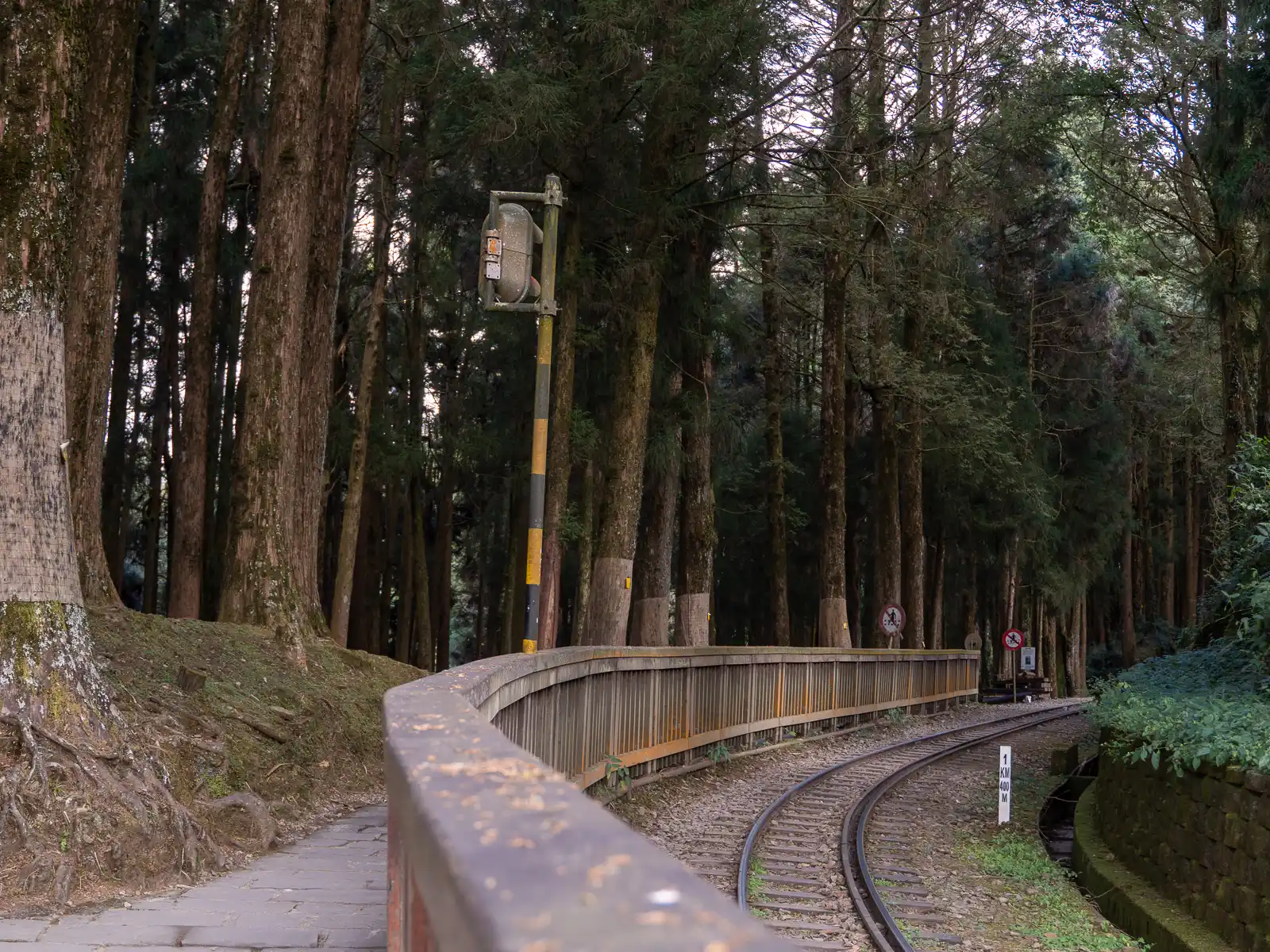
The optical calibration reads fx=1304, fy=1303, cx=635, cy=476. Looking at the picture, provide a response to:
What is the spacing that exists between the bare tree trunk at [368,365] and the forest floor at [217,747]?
22.9 feet

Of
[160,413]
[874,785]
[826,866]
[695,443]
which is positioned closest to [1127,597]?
[695,443]

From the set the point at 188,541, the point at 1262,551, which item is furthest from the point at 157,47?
the point at 1262,551

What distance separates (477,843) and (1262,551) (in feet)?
41.0

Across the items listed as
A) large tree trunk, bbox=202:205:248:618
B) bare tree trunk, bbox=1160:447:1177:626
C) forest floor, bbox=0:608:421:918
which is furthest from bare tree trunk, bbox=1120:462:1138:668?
forest floor, bbox=0:608:421:918

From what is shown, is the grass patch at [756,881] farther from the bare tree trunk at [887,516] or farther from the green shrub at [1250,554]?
the bare tree trunk at [887,516]

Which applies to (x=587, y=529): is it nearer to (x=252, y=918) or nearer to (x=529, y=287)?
(x=529, y=287)

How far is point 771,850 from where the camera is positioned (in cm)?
1093

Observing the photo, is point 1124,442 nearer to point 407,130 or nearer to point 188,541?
point 407,130

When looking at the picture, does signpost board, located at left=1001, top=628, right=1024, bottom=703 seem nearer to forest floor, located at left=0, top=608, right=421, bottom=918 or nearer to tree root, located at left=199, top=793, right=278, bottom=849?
forest floor, located at left=0, top=608, right=421, bottom=918

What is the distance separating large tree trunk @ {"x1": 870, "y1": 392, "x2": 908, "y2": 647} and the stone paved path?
22.0 meters

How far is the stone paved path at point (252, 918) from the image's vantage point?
5.34 metres

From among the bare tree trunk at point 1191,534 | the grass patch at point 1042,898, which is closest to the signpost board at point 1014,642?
the bare tree trunk at point 1191,534

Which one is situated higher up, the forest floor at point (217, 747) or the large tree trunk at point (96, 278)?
the large tree trunk at point (96, 278)

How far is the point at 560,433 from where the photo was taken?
17.9 meters
